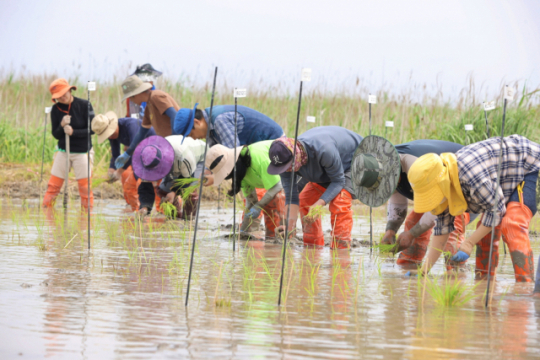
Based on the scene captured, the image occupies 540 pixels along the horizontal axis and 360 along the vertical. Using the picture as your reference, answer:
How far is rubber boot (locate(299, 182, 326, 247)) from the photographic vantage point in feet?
18.6

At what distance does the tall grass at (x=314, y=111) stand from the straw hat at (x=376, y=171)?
4578 mm

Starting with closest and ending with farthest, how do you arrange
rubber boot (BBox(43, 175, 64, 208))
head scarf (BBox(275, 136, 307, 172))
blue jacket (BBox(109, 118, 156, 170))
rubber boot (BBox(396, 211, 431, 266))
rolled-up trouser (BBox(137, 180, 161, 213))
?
rubber boot (BBox(396, 211, 431, 266)) < head scarf (BBox(275, 136, 307, 172)) < rolled-up trouser (BBox(137, 180, 161, 213)) < blue jacket (BBox(109, 118, 156, 170)) < rubber boot (BBox(43, 175, 64, 208))

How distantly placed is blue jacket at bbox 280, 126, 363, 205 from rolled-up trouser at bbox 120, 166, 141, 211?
318 cm

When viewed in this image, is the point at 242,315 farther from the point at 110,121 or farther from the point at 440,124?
the point at 440,124

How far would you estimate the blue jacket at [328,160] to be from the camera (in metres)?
5.10

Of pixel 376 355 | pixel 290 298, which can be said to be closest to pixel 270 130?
pixel 290 298

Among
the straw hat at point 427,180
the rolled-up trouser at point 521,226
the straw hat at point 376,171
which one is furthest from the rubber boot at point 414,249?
the straw hat at point 427,180

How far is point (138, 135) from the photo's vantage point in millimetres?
7523

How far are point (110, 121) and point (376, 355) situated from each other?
245 inches

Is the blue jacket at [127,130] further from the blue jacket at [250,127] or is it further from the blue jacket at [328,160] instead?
the blue jacket at [328,160]

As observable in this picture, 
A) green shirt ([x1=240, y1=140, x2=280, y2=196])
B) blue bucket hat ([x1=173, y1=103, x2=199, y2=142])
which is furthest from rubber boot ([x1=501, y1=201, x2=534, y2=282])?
blue bucket hat ([x1=173, y1=103, x2=199, y2=142])

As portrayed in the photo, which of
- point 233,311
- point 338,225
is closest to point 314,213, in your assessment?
point 338,225

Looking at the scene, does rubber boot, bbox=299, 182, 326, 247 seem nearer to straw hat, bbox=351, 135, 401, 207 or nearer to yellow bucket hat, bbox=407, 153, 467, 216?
straw hat, bbox=351, 135, 401, 207

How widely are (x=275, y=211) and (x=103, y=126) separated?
3042 mm
